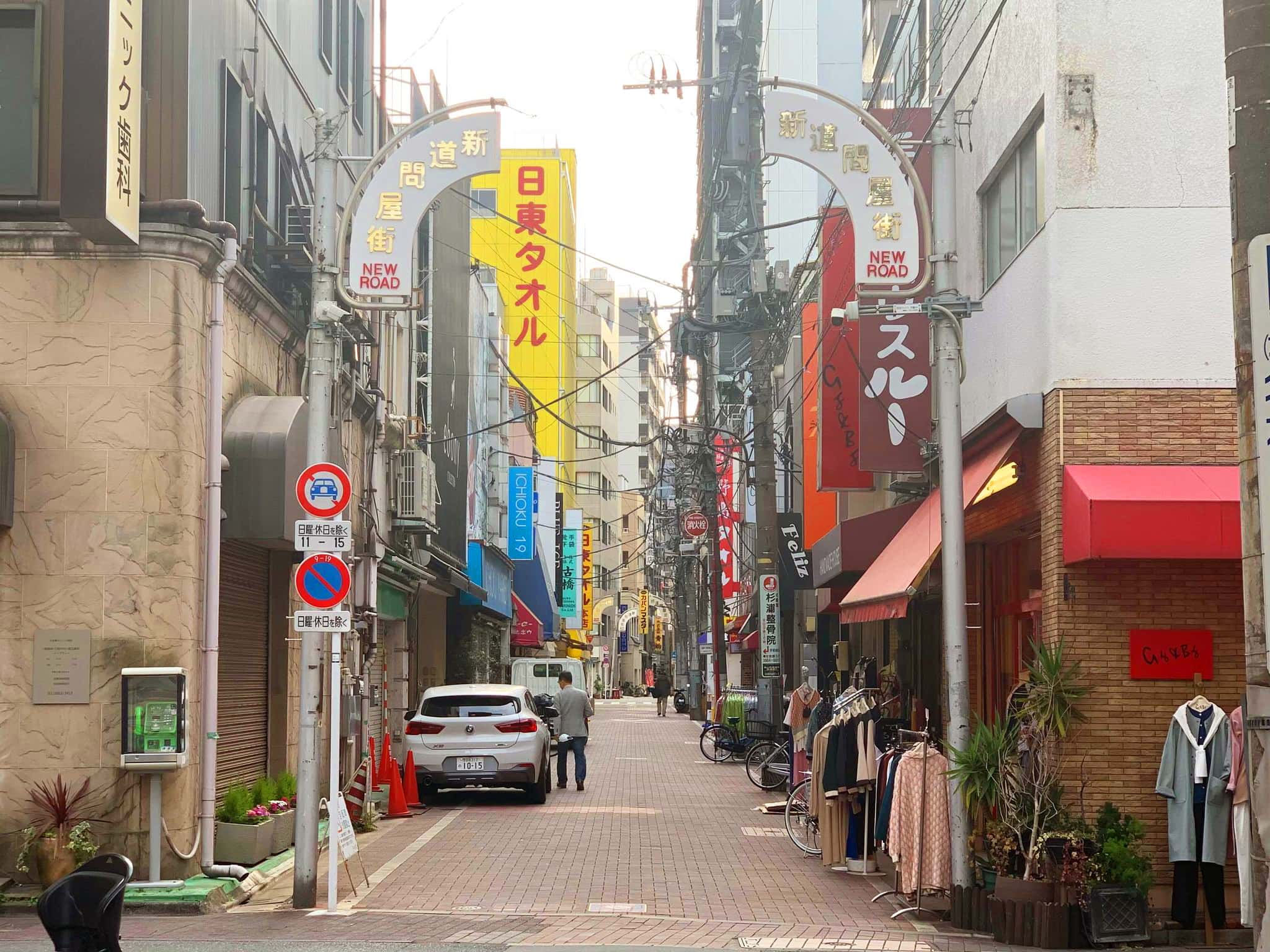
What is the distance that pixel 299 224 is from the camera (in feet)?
57.4

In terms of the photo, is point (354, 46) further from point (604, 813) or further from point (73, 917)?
point (73, 917)

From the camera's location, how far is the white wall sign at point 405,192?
1314cm

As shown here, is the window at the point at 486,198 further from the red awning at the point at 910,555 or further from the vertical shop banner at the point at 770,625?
the red awning at the point at 910,555

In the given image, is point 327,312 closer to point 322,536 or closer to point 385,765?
point 322,536

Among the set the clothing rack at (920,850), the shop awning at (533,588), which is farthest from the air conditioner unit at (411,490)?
the shop awning at (533,588)

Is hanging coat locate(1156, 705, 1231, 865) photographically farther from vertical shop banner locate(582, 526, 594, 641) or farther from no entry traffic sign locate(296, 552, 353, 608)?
vertical shop banner locate(582, 526, 594, 641)

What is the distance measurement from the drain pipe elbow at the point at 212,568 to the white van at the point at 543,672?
1286 inches

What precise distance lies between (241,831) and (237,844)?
120mm

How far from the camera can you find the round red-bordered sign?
1271 cm

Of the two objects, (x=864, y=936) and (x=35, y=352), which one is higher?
(x=35, y=352)

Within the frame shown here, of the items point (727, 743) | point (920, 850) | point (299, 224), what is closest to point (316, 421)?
point (299, 224)

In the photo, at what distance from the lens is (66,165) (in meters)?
12.1

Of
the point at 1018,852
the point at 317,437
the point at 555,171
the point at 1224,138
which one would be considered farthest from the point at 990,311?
the point at 555,171

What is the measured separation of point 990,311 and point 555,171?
194 feet
